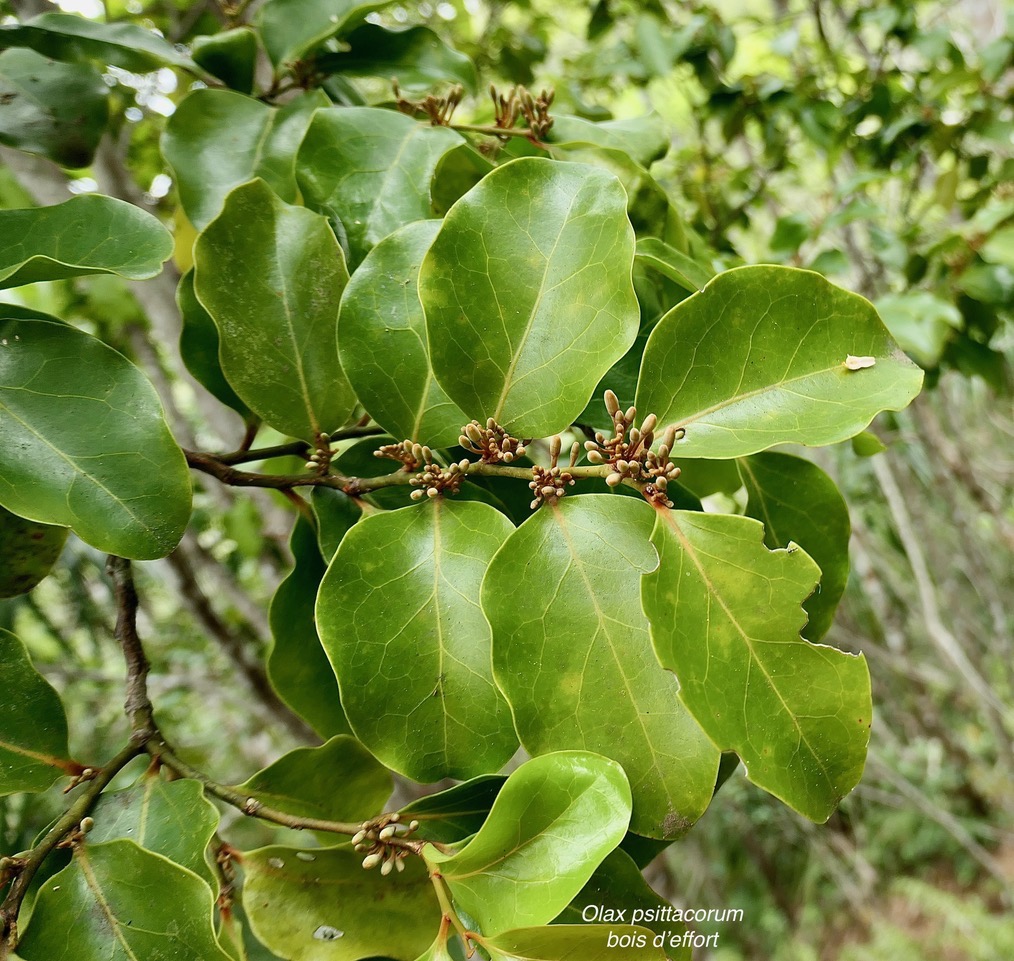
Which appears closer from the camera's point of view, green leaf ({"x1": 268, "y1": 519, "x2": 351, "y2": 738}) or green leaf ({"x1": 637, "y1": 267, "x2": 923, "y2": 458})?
green leaf ({"x1": 637, "y1": 267, "x2": 923, "y2": 458})

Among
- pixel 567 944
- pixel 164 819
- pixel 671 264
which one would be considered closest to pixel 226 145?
pixel 671 264

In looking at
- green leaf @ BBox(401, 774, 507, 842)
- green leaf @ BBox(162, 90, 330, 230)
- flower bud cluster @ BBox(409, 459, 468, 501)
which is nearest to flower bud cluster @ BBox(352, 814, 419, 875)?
green leaf @ BBox(401, 774, 507, 842)

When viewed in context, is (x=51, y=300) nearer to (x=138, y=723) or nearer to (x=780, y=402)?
(x=138, y=723)

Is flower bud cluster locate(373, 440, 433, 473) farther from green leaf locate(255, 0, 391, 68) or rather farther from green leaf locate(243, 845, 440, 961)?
green leaf locate(255, 0, 391, 68)

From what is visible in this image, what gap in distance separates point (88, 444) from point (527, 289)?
26 centimetres

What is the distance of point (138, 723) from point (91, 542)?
0.12 meters

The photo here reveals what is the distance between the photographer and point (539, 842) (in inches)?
14.7

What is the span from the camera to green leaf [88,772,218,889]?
0.41 meters

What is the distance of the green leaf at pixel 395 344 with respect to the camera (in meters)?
0.45

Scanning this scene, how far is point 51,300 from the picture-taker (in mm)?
1250

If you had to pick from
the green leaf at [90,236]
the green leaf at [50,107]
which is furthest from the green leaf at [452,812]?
the green leaf at [50,107]

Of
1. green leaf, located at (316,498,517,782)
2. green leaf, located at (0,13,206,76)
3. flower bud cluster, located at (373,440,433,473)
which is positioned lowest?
green leaf, located at (316,498,517,782)

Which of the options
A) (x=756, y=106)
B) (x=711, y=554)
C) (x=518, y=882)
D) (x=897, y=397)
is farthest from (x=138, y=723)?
(x=756, y=106)

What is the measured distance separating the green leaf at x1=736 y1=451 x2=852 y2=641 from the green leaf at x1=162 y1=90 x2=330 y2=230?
1.29 ft
